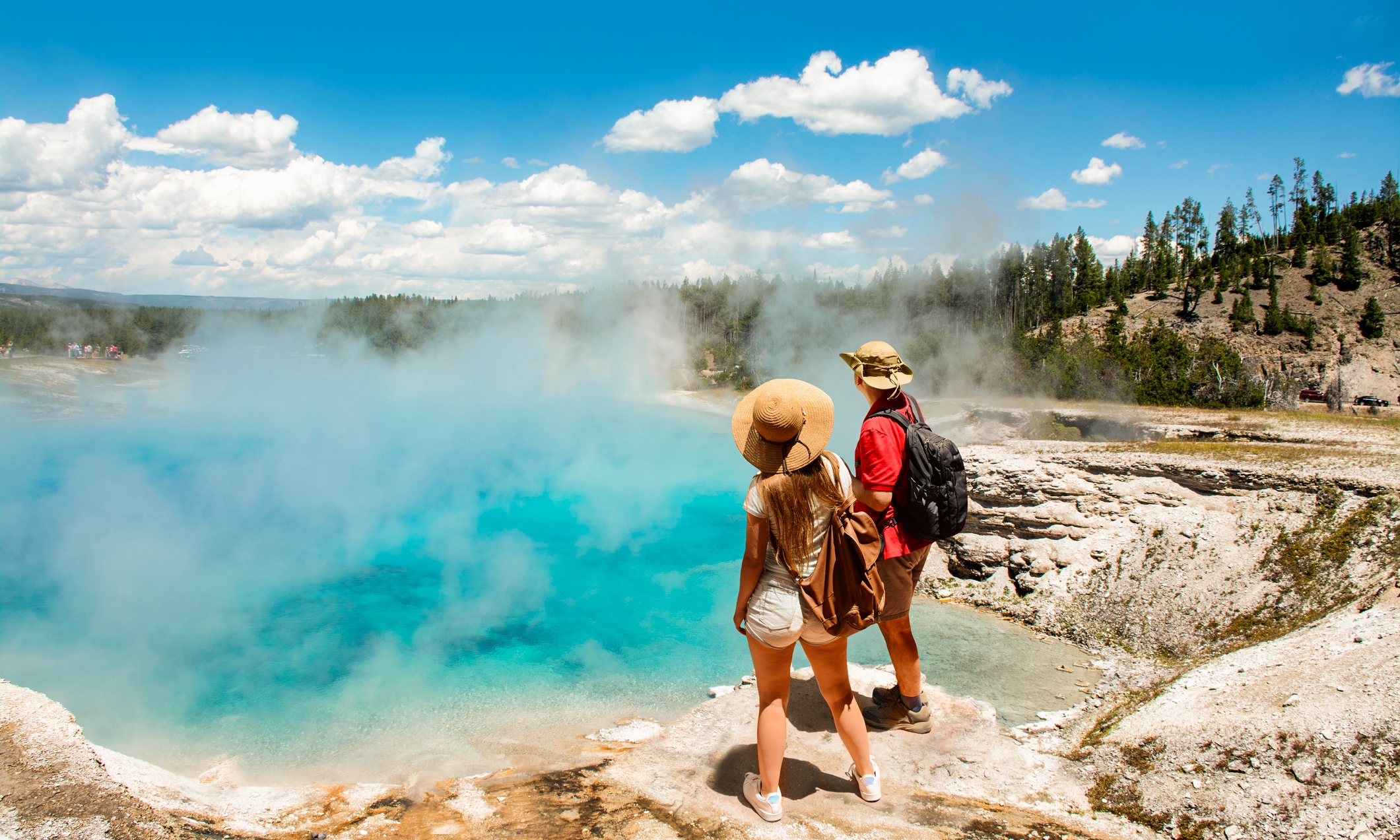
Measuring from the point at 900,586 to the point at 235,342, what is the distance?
46.4 meters

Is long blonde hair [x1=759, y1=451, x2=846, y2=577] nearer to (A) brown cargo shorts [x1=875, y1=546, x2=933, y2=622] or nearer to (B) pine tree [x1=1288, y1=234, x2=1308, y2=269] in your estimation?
(A) brown cargo shorts [x1=875, y1=546, x2=933, y2=622]

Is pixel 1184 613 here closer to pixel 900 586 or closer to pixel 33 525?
pixel 900 586

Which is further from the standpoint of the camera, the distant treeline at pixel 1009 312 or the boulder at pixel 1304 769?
the distant treeline at pixel 1009 312

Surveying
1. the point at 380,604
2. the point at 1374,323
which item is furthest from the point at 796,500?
the point at 1374,323

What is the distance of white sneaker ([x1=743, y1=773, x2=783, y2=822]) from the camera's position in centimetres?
325

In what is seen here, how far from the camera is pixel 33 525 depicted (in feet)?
41.0

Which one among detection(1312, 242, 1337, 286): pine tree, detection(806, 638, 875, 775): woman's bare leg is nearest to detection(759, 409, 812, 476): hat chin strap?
detection(806, 638, 875, 775): woman's bare leg

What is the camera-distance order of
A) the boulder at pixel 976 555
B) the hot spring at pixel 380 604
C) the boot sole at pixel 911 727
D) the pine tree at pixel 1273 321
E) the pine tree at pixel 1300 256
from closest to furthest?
the boot sole at pixel 911 727, the hot spring at pixel 380 604, the boulder at pixel 976 555, the pine tree at pixel 1273 321, the pine tree at pixel 1300 256

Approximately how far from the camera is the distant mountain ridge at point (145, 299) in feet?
206

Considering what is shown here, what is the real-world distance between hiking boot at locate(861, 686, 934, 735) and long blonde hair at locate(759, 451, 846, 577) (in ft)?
6.85

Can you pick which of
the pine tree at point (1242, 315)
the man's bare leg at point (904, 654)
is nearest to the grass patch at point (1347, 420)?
the man's bare leg at point (904, 654)

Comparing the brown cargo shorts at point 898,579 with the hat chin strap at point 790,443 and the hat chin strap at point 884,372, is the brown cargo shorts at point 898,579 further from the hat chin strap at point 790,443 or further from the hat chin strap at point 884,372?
the hat chin strap at point 790,443

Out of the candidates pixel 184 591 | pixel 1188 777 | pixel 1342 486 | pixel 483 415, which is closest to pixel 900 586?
pixel 1188 777

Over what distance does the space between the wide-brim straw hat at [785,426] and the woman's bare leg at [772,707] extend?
821mm
